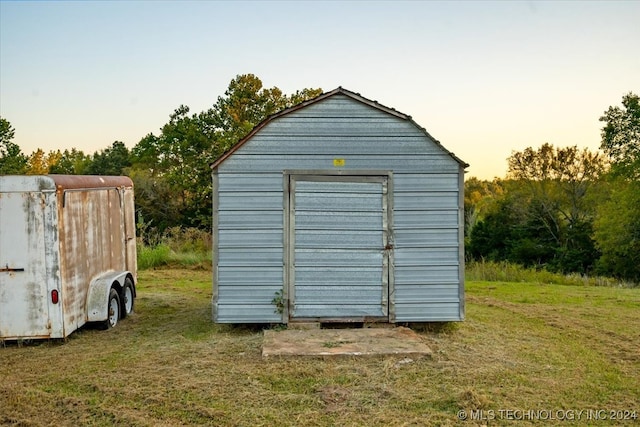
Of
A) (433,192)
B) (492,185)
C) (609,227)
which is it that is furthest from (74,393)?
(492,185)

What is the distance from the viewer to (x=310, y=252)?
8.82m

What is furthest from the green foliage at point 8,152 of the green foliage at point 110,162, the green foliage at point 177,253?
the green foliage at point 177,253

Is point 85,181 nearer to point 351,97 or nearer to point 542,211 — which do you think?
point 351,97

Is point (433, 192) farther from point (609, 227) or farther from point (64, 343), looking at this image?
point (609, 227)

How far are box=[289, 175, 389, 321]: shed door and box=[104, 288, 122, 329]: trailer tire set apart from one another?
2.87 meters

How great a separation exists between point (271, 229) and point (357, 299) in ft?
5.24

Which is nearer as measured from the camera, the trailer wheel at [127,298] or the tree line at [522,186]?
the trailer wheel at [127,298]

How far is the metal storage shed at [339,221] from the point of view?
28.7 feet

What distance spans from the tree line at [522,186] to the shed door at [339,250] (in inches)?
754

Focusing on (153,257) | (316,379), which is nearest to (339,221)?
(316,379)

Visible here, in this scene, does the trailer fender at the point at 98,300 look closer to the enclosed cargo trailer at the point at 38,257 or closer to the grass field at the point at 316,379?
the grass field at the point at 316,379

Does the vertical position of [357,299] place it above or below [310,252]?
below

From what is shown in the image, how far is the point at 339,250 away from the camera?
8.86m

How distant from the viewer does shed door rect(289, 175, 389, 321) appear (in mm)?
8797
